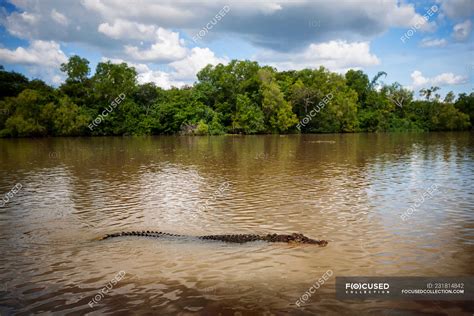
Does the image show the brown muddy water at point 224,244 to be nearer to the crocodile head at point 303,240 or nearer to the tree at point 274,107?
the crocodile head at point 303,240

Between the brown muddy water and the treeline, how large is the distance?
62.8 meters

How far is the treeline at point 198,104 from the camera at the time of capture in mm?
82812

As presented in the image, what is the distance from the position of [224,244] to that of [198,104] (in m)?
82.0

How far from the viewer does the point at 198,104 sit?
3588 inches

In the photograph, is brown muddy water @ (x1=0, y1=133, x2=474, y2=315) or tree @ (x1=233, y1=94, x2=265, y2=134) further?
tree @ (x1=233, y1=94, x2=265, y2=134)

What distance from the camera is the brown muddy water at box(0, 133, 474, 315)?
7.72 metres

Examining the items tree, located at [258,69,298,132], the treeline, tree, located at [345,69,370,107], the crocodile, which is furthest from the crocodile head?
tree, located at [345,69,370,107]

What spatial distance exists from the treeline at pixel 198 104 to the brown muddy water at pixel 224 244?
6284cm

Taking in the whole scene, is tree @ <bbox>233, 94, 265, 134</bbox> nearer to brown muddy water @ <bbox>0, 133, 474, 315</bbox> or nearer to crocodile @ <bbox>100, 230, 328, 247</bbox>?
brown muddy water @ <bbox>0, 133, 474, 315</bbox>

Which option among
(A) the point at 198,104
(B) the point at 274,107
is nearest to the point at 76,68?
(A) the point at 198,104

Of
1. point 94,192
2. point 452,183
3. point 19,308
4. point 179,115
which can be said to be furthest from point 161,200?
point 179,115

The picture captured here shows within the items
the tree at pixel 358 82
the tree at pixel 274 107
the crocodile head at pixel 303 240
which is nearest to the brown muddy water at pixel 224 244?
the crocodile head at pixel 303 240

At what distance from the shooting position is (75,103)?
86062 millimetres

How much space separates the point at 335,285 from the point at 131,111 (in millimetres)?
87333
